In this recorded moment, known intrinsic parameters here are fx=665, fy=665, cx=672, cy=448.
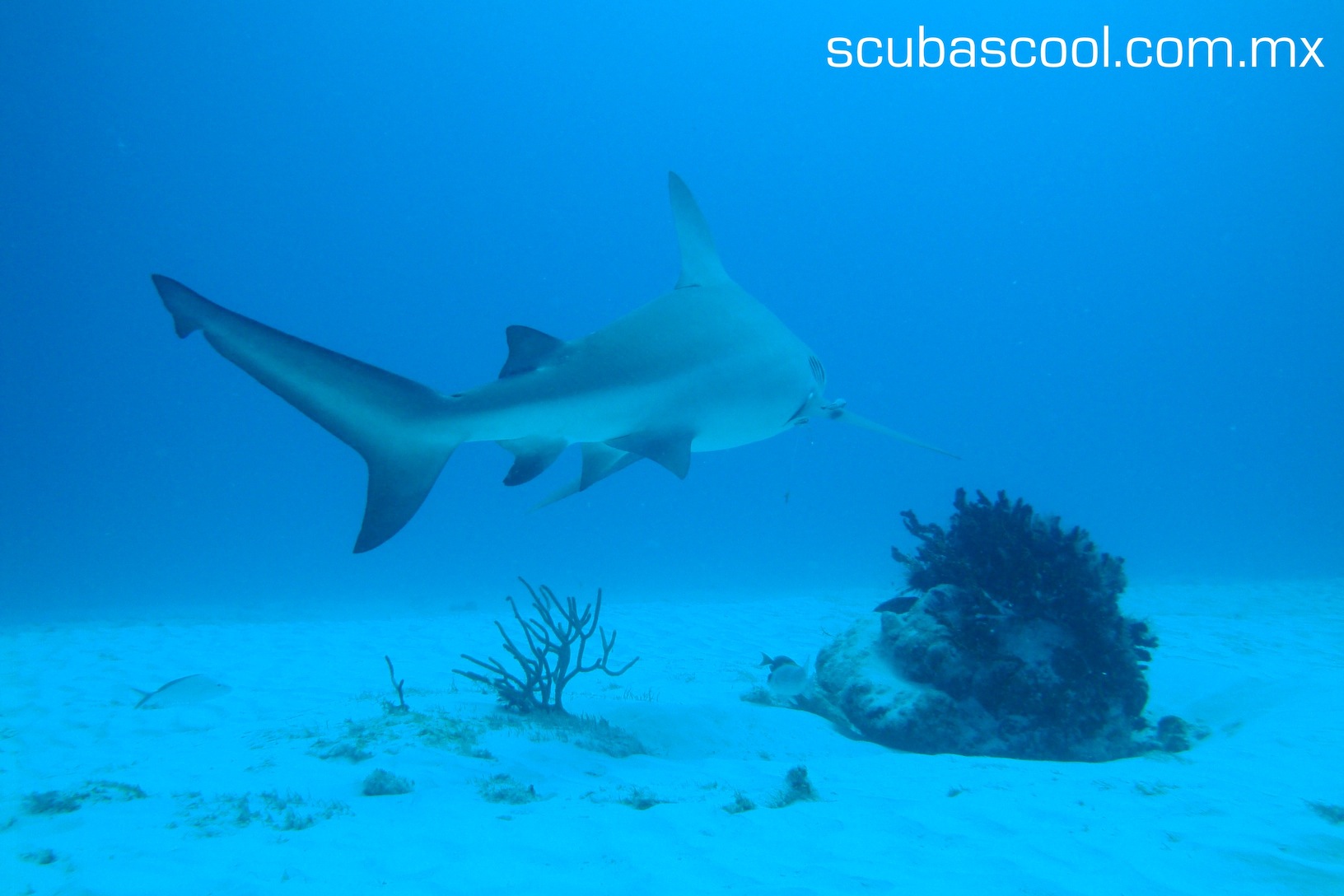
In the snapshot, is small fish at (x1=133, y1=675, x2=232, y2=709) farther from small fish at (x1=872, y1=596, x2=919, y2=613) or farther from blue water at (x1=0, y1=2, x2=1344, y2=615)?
blue water at (x1=0, y1=2, x2=1344, y2=615)

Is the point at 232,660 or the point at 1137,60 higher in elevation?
the point at 1137,60

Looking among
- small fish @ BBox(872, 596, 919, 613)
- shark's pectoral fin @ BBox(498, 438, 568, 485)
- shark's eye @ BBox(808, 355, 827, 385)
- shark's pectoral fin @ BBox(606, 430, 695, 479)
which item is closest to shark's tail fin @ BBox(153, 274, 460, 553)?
shark's pectoral fin @ BBox(498, 438, 568, 485)

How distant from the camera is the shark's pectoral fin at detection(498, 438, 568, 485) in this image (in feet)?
10.8

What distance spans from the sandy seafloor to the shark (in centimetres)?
134

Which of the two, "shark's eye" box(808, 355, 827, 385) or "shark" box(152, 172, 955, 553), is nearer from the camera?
"shark" box(152, 172, 955, 553)

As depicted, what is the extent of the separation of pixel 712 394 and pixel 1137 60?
110m

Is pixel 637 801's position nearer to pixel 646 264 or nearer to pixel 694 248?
pixel 694 248

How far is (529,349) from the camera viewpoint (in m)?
3.26

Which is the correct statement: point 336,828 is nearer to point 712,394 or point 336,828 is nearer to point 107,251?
point 712,394

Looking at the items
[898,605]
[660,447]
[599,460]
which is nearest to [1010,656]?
[898,605]

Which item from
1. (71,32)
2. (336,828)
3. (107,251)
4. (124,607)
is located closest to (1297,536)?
(336,828)

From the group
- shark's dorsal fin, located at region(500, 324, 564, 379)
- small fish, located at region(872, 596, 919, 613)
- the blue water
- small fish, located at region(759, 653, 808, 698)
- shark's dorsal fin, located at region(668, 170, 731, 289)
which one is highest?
the blue water

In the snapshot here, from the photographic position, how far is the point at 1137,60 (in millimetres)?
83375

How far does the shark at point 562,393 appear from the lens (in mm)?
2727
